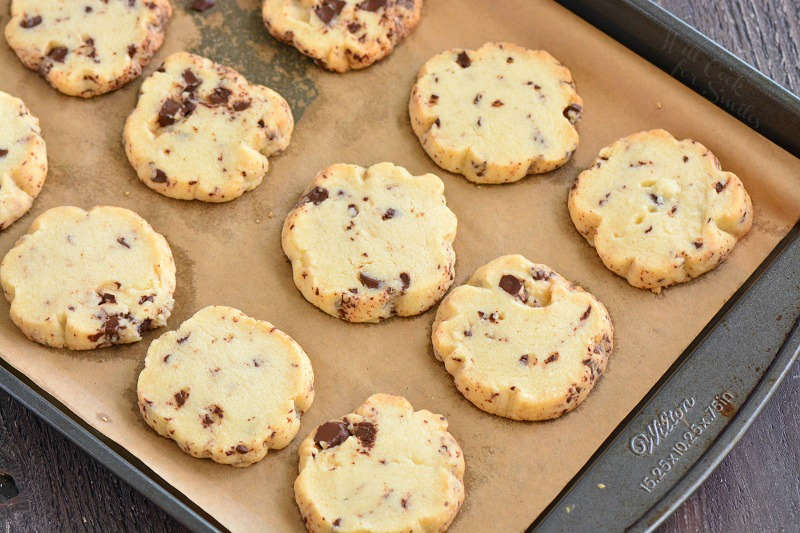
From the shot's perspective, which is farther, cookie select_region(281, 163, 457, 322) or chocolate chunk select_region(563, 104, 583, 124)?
chocolate chunk select_region(563, 104, 583, 124)

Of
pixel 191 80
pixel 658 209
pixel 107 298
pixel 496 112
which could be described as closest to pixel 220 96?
pixel 191 80

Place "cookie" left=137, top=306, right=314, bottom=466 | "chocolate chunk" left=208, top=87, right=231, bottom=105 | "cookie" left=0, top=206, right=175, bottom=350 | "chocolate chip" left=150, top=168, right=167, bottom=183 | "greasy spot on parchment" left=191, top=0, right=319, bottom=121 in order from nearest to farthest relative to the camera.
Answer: "cookie" left=137, top=306, right=314, bottom=466, "cookie" left=0, top=206, right=175, bottom=350, "chocolate chip" left=150, top=168, right=167, bottom=183, "chocolate chunk" left=208, top=87, right=231, bottom=105, "greasy spot on parchment" left=191, top=0, right=319, bottom=121

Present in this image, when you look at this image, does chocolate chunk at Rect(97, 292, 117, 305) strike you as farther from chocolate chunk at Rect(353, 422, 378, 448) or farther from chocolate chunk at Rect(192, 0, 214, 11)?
chocolate chunk at Rect(192, 0, 214, 11)

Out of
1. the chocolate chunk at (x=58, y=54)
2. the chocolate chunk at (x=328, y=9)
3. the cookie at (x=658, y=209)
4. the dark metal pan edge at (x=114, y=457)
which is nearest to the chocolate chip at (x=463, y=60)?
the chocolate chunk at (x=328, y=9)

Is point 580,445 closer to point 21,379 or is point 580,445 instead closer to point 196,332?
point 196,332

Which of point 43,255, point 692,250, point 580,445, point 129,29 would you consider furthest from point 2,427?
point 692,250

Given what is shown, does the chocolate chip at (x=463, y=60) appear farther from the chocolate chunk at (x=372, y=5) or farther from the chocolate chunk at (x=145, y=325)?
the chocolate chunk at (x=145, y=325)

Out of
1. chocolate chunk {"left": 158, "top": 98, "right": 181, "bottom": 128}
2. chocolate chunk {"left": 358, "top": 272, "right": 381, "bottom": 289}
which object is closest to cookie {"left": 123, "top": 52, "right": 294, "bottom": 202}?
chocolate chunk {"left": 158, "top": 98, "right": 181, "bottom": 128}
